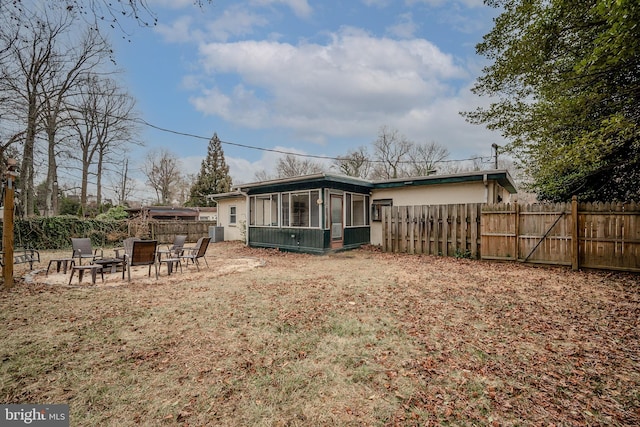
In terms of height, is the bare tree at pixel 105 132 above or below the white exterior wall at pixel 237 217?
above

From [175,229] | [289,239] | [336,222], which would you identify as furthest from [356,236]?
[175,229]

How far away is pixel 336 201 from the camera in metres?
10.9

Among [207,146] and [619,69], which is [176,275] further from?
[207,146]

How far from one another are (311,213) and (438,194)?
16.3 feet

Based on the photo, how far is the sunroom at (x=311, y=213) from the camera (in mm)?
10516

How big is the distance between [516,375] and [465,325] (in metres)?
1.17

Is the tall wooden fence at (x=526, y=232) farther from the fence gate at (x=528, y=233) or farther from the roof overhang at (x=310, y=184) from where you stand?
the roof overhang at (x=310, y=184)

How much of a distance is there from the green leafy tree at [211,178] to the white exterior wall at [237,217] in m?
13.2

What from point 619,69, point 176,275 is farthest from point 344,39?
point 176,275

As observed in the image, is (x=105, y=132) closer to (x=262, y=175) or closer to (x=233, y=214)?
(x=233, y=214)

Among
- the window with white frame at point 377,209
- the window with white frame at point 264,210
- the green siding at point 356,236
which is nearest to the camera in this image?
the green siding at point 356,236

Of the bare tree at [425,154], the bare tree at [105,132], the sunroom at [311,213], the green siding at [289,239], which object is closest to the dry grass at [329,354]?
the green siding at [289,239]

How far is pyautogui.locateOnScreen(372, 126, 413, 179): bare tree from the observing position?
31578mm

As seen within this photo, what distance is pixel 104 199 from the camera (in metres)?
27.0
